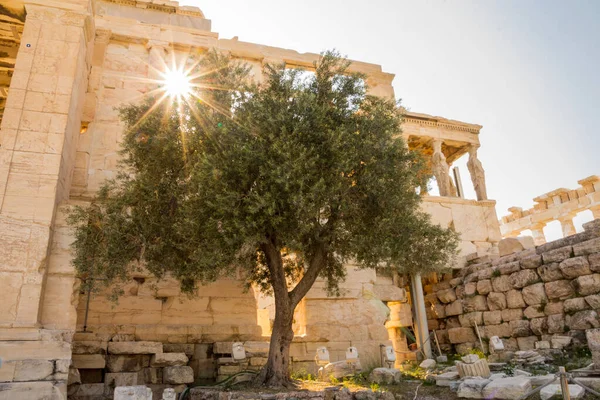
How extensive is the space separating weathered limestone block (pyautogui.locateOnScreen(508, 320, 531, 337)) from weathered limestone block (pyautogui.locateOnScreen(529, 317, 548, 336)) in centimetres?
17

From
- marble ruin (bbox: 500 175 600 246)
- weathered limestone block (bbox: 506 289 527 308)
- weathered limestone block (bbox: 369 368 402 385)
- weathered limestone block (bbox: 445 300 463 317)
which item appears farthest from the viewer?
marble ruin (bbox: 500 175 600 246)

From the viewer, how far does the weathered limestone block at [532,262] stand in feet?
39.5

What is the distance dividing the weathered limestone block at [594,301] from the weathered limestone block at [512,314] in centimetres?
208

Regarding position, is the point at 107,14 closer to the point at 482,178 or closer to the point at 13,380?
the point at 13,380

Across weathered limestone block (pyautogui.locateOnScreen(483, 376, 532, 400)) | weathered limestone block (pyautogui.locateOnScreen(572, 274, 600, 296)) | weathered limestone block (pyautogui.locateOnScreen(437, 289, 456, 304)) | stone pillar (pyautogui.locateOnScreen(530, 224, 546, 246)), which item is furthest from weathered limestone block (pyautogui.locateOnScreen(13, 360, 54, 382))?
stone pillar (pyautogui.locateOnScreen(530, 224, 546, 246))

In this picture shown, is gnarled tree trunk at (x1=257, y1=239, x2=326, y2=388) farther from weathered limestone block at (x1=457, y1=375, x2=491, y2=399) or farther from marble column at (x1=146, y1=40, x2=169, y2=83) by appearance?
marble column at (x1=146, y1=40, x2=169, y2=83)

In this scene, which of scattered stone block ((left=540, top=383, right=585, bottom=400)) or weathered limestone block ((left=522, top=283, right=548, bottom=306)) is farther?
weathered limestone block ((left=522, top=283, right=548, bottom=306))

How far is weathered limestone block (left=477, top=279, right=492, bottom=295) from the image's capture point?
44.8 ft

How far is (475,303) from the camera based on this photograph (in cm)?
1409

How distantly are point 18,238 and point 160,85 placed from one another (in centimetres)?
636

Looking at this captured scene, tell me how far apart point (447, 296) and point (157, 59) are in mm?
11668

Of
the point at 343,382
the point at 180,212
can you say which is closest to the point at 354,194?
the point at 180,212

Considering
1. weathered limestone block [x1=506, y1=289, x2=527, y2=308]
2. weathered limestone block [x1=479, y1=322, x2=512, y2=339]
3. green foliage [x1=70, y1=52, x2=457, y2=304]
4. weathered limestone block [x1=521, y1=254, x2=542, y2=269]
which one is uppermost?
green foliage [x1=70, y1=52, x2=457, y2=304]

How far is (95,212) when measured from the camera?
9305mm
